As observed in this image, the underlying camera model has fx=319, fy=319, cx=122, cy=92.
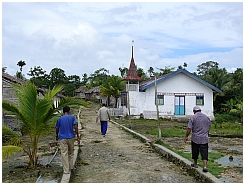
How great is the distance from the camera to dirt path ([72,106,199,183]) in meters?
7.19

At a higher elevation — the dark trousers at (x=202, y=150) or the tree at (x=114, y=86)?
the tree at (x=114, y=86)

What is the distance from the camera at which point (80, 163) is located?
28.9ft

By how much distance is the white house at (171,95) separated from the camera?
92.6 ft

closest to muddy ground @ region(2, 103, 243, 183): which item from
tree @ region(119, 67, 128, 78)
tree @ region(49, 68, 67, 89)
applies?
tree @ region(119, 67, 128, 78)

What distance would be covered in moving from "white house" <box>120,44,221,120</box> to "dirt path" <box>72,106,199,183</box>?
1592cm

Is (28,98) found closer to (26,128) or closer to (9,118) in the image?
(26,128)

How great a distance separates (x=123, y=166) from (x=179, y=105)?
21.2 metres

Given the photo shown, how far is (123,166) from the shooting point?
8477 mm

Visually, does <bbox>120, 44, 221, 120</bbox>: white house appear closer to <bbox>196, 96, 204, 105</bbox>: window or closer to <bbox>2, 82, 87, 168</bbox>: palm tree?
<bbox>196, 96, 204, 105</bbox>: window

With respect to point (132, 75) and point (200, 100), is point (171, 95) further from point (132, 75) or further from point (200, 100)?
point (132, 75)

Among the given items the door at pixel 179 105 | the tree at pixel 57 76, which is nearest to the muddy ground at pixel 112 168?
the door at pixel 179 105

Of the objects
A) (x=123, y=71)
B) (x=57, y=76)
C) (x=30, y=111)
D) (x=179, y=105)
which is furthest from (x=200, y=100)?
(x=57, y=76)

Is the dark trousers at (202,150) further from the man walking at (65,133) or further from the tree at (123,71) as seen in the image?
the tree at (123,71)

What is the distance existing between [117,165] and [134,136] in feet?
21.4
